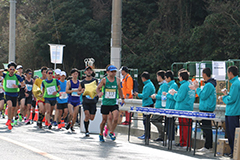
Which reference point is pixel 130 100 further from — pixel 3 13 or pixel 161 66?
pixel 3 13

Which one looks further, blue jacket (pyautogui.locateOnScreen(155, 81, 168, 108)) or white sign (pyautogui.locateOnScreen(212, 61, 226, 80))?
white sign (pyautogui.locateOnScreen(212, 61, 226, 80))

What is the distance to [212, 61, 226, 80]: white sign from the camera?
17.9 meters

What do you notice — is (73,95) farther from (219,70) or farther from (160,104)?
(219,70)

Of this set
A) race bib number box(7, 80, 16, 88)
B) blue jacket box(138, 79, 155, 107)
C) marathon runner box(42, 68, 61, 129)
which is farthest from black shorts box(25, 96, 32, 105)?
blue jacket box(138, 79, 155, 107)

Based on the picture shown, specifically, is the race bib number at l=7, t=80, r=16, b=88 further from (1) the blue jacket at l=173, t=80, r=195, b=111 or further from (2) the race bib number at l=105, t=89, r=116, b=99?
(1) the blue jacket at l=173, t=80, r=195, b=111

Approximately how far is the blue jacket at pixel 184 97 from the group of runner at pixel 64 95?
1.71 metres

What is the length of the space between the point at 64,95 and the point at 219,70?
6041 millimetres

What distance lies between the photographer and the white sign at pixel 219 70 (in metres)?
17.9

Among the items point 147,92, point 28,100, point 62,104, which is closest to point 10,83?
point 62,104

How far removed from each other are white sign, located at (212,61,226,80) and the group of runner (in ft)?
16.5

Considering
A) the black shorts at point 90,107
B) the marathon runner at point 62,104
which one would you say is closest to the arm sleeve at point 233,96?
the black shorts at point 90,107

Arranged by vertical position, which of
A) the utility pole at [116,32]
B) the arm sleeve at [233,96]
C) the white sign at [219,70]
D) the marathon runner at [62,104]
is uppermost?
the utility pole at [116,32]

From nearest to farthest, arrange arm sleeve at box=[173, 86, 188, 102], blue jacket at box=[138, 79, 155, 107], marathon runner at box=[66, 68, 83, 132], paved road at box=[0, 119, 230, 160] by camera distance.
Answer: paved road at box=[0, 119, 230, 160], arm sleeve at box=[173, 86, 188, 102], blue jacket at box=[138, 79, 155, 107], marathon runner at box=[66, 68, 83, 132]

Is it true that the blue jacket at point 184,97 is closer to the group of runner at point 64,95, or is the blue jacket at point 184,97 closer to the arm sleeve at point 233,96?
the arm sleeve at point 233,96
